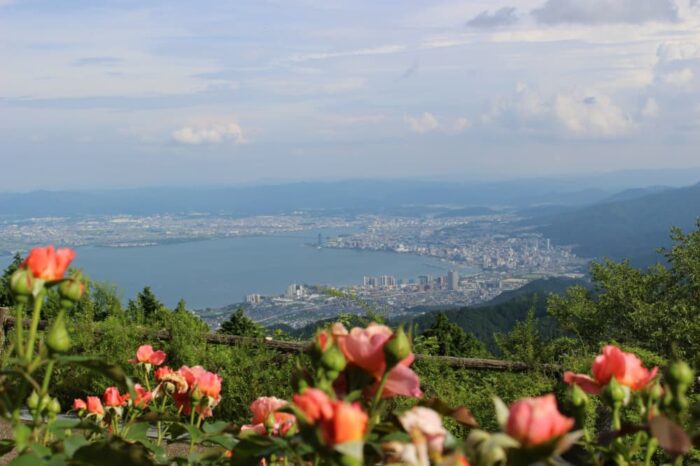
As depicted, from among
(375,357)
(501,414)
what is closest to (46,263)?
(375,357)

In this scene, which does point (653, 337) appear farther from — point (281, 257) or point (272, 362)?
point (281, 257)

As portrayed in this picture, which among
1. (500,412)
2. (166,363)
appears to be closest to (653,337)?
(166,363)

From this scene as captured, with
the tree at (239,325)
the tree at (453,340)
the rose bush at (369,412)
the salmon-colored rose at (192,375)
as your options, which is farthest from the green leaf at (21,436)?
the tree at (239,325)

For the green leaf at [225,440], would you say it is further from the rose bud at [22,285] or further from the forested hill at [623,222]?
the forested hill at [623,222]

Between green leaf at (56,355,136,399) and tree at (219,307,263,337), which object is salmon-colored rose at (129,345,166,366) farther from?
tree at (219,307,263,337)

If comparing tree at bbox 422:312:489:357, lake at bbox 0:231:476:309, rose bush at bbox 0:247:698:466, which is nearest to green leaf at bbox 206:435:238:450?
rose bush at bbox 0:247:698:466

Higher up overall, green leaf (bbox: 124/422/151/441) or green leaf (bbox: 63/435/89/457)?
green leaf (bbox: 63/435/89/457)

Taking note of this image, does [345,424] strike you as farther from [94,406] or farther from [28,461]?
[94,406]
